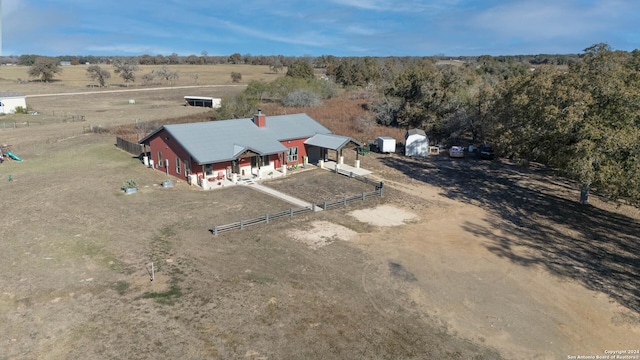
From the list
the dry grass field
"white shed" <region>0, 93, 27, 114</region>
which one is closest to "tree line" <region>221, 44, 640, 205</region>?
the dry grass field

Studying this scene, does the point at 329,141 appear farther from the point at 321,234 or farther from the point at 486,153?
the point at 486,153

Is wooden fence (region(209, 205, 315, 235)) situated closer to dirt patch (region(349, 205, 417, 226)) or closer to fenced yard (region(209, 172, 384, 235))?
fenced yard (region(209, 172, 384, 235))

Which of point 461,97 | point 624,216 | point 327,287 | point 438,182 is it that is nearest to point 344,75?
point 461,97

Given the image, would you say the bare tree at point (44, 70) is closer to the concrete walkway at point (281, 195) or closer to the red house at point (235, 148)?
the red house at point (235, 148)

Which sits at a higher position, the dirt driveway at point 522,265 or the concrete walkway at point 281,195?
the concrete walkway at point 281,195

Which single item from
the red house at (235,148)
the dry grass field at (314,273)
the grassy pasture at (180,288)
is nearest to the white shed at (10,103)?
the dry grass field at (314,273)

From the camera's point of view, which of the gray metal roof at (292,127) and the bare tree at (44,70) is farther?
the bare tree at (44,70)
